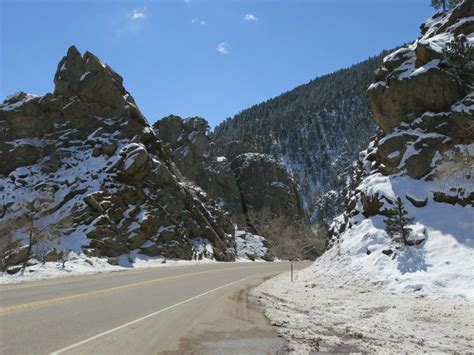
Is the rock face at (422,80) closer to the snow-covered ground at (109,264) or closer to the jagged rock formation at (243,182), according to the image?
the snow-covered ground at (109,264)

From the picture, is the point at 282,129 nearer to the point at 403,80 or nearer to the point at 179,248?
the point at 179,248

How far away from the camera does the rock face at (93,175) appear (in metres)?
41.7

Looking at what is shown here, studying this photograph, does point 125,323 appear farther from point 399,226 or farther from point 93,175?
A: point 93,175

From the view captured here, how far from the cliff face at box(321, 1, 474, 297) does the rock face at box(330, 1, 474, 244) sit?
5cm

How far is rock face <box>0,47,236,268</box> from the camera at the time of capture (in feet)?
137

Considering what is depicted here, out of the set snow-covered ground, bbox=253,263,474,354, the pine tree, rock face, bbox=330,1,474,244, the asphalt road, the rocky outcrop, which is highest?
the rocky outcrop

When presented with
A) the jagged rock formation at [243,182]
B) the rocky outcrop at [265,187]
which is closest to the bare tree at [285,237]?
the jagged rock formation at [243,182]

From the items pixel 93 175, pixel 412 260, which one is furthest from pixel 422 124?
pixel 93 175

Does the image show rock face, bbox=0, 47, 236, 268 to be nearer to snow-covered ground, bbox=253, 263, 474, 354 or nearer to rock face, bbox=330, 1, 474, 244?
rock face, bbox=330, 1, 474, 244

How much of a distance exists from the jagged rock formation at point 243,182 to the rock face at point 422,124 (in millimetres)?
60183

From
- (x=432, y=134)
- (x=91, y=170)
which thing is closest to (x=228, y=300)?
(x=432, y=134)

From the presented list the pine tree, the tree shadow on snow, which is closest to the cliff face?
the tree shadow on snow

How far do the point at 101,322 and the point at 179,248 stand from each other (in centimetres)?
3812

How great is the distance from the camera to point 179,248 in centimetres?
4778
